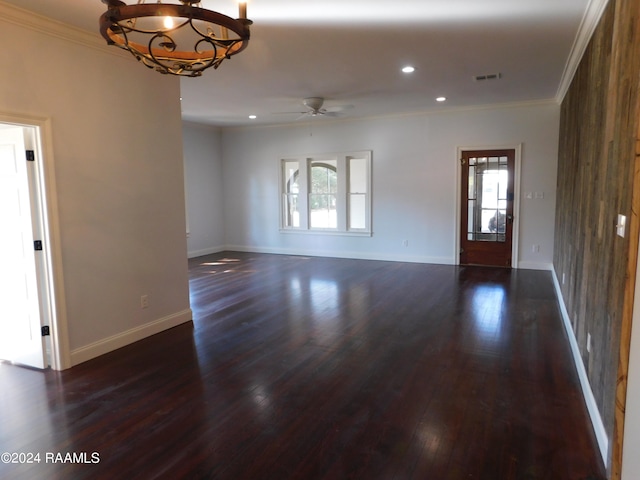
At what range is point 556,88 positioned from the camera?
568 cm

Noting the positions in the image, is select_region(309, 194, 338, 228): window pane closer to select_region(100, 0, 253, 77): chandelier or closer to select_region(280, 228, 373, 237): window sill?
select_region(280, 228, 373, 237): window sill

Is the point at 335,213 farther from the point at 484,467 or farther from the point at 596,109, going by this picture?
the point at 484,467

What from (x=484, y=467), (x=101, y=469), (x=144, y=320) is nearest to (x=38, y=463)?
(x=101, y=469)

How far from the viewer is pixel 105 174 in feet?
11.7

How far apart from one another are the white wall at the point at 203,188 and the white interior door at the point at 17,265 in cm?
504

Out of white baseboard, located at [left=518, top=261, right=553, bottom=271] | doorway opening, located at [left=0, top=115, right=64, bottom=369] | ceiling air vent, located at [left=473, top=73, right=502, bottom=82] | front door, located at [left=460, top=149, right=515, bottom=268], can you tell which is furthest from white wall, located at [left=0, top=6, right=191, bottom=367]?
white baseboard, located at [left=518, top=261, right=553, bottom=271]

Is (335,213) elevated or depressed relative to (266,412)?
elevated

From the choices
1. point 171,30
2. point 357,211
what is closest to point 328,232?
point 357,211

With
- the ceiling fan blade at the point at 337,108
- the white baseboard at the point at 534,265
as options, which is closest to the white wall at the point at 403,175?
the white baseboard at the point at 534,265

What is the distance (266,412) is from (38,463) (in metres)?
1.22

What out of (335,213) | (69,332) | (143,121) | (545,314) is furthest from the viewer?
(335,213)

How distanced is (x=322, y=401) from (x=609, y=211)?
81.1 inches

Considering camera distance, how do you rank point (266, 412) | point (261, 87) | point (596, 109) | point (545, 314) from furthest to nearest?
point (261, 87)
point (545, 314)
point (596, 109)
point (266, 412)

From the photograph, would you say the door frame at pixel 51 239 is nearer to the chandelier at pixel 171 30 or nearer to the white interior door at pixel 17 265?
the white interior door at pixel 17 265
